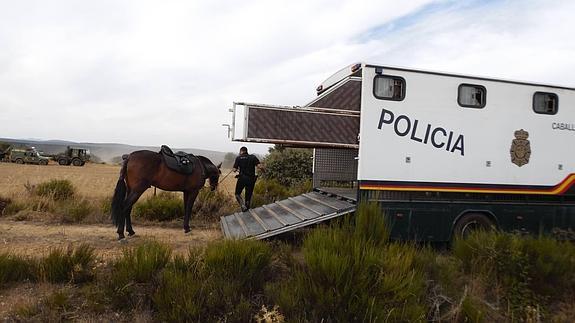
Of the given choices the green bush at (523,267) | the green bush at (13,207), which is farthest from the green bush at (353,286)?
the green bush at (13,207)

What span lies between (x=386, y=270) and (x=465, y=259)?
162 centimetres

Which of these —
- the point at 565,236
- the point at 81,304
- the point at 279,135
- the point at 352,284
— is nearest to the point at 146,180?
the point at 279,135

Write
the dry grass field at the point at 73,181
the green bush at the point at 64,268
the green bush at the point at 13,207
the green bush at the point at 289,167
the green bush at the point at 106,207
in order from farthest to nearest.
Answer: the green bush at the point at 289,167
the dry grass field at the point at 73,181
the green bush at the point at 106,207
the green bush at the point at 13,207
the green bush at the point at 64,268

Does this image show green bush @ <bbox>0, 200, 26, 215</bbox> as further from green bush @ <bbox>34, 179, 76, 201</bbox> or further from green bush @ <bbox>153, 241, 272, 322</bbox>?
green bush @ <bbox>153, 241, 272, 322</bbox>

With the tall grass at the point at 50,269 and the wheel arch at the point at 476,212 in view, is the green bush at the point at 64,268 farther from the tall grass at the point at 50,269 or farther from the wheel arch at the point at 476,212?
the wheel arch at the point at 476,212

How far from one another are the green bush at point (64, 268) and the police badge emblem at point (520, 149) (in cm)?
699

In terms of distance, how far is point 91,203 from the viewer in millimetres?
9844

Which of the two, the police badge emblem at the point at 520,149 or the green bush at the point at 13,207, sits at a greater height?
the police badge emblem at the point at 520,149

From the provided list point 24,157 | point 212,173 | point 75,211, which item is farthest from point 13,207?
point 24,157

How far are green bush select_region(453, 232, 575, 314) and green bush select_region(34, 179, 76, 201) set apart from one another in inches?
386

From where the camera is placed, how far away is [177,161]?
25.6ft

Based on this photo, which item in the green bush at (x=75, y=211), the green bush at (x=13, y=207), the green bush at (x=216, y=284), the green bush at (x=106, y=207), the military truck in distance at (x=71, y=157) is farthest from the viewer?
the military truck in distance at (x=71, y=157)

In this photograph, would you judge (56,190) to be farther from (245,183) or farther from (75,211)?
(245,183)

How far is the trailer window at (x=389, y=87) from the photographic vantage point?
6.58 m
